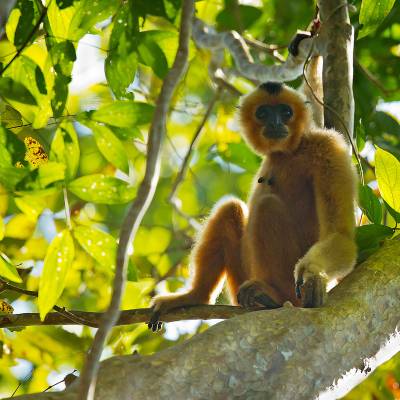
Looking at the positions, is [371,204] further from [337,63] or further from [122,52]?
[122,52]

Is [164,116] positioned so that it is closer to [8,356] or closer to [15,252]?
[8,356]

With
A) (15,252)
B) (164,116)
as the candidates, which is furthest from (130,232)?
(15,252)

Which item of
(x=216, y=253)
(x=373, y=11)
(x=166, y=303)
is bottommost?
(x=166, y=303)

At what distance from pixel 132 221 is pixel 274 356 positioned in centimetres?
106

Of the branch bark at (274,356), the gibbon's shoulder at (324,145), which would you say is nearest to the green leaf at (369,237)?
the branch bark at (274,356)

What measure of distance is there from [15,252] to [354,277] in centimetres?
455

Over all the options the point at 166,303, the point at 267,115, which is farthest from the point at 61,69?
the point at 267,115

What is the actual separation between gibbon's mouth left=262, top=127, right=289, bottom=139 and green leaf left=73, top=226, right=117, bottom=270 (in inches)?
140

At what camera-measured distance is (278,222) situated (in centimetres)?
616

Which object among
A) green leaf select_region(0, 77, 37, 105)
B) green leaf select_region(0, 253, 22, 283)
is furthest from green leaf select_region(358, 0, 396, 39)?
green leaf select_region(0, 253, 22, 283)

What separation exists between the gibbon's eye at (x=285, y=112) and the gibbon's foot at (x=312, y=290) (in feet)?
9.07

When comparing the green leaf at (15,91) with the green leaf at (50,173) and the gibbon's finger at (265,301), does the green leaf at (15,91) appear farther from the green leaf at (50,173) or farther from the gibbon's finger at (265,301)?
the gibbon's finger at (265,301)

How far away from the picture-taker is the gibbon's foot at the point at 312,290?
15.0ft

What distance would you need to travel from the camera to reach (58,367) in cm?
666
